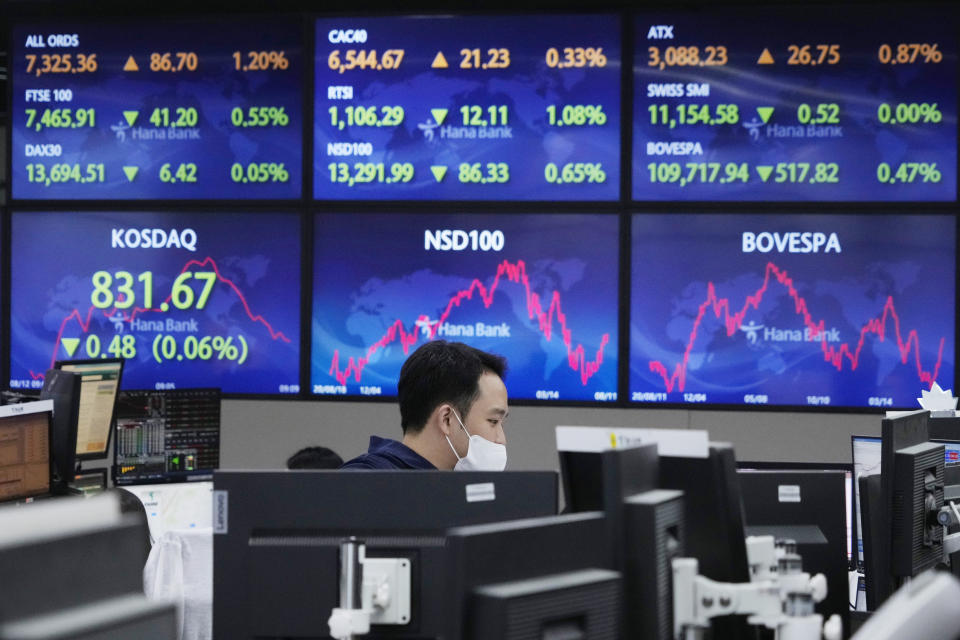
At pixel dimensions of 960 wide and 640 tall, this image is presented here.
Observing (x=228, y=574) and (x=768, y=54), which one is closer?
(x=228, y=574)

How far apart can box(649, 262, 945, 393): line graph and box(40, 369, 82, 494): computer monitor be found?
6.78ft

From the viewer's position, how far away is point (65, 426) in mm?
4160

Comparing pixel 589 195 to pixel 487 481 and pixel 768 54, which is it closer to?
pixel 768 54

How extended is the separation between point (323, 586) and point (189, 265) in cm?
304

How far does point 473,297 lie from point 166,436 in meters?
1.24

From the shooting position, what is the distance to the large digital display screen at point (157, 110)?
4668mm

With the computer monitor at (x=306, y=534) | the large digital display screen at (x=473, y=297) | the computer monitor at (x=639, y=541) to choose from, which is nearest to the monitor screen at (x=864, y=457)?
the large digital display screen at (x=473, y=297)

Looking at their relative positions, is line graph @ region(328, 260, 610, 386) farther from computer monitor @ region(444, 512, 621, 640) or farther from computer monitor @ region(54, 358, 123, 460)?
computer monitor @ region(444, 512, 621, 640)

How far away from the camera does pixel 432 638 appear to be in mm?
1837

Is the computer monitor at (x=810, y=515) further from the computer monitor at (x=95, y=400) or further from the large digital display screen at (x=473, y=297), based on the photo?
the computer monitor at (x=95, y=400)

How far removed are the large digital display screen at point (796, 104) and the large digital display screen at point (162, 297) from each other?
1.46 metres

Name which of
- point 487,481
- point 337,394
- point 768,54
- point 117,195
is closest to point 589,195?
point 768,54

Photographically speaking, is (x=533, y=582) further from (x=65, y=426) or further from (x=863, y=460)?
(x=65, y=426)

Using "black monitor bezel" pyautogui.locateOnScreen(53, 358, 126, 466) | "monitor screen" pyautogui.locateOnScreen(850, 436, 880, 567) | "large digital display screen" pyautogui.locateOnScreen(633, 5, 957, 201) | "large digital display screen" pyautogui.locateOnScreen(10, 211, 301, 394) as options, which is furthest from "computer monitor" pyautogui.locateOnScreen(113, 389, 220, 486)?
"monitor screen" pyautogui.locateOnScreen(850, 436, 880, 567)
